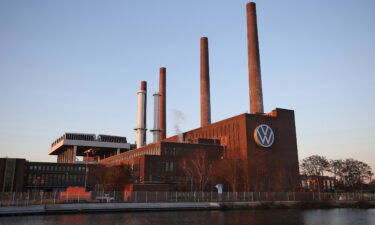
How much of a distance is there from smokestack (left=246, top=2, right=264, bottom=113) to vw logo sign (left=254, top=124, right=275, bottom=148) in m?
5.65

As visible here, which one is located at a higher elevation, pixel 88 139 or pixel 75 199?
pixel 88 139

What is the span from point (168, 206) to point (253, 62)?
174 ft

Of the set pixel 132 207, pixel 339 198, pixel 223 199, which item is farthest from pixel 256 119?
pixel 132 207

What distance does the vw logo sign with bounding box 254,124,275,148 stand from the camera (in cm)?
9023

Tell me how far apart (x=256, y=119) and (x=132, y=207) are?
4779cm

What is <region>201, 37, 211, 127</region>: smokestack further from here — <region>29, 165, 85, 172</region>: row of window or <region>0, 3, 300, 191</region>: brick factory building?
<region>29, 165, 85, 172</region>: row of window

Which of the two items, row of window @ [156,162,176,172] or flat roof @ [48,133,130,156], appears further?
flat roof @ [48,133,130,156]

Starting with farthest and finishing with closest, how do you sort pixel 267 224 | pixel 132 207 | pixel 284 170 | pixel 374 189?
pixel 374 189
pixel 284 170
pixel 132 207
pixel 267 224

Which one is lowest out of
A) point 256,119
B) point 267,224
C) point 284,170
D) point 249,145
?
point 267,224

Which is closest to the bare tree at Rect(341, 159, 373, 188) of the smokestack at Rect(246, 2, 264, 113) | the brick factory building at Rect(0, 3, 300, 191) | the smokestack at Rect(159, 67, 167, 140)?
the brick factory building at Rect(0, 3, 300, 191)

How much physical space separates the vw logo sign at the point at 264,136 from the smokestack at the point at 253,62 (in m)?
5.65

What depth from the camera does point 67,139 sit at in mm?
132250

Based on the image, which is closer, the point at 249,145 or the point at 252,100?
the point at 249,145

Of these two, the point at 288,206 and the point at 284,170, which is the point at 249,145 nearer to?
the point at 284,170
